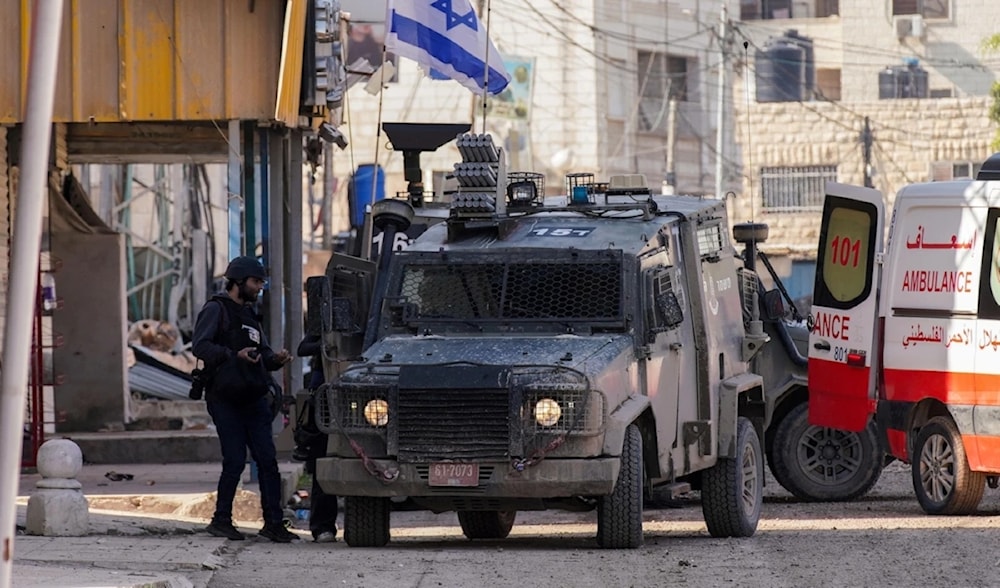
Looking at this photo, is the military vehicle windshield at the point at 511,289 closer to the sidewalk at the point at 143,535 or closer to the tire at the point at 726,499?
the tire at the point at 726,499

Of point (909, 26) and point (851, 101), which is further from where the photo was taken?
point (851, 101)

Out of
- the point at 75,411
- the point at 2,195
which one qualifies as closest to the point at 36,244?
the point at 2,195

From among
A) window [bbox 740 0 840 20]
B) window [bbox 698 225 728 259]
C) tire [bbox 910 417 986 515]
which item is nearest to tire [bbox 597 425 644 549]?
window [bbox 698 225 728 259]

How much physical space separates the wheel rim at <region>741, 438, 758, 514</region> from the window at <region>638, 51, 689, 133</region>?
109ft

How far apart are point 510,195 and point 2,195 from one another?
19.5 ft

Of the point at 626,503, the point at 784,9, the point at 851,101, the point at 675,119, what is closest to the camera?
the point at 626,503

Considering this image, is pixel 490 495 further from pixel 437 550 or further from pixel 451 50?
pixel 451 50

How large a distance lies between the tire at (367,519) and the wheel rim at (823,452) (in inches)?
198

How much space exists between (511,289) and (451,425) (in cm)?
137

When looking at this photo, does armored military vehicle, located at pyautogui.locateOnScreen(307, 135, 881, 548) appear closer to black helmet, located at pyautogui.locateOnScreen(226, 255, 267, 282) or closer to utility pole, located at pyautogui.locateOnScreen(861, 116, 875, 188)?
black helmet, located at pyautogui.locateOnScreen(226, 255, 267, 282)

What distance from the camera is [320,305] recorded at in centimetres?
1174

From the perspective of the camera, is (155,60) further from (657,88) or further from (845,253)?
(657,88)

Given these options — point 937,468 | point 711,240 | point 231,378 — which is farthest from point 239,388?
point 937,468

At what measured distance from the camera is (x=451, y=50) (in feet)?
57.7
